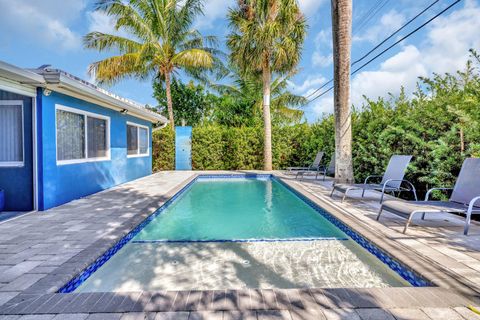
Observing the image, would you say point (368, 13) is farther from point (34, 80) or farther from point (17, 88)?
point (17, 88)

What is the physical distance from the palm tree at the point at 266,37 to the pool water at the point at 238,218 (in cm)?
635

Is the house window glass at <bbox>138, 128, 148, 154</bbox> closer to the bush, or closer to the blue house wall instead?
the bush

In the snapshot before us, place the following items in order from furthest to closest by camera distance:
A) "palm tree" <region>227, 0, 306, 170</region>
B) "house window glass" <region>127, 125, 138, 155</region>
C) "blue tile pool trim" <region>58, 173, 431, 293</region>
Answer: "palm tree" <region>227, 0, 306, 170</region>
"house window glass" <region>127, 125, 138, 155</region>
"blue tile pool trim" <region>58, 173, 431, 293</region>

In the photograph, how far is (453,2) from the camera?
684cm

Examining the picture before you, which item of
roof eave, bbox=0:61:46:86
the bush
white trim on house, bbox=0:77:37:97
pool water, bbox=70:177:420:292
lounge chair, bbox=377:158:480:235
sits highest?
roof eave, bbox=0:61:46:86

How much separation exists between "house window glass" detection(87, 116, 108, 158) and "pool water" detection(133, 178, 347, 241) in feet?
9.41

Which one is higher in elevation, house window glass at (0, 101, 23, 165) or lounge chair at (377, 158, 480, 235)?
house window glass at (0, 101, 23, 165)

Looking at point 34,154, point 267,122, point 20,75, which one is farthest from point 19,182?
point 267,122

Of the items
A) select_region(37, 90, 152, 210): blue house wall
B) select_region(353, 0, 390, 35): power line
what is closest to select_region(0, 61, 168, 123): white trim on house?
select_region(37, 90, 152, 210): blue house wall

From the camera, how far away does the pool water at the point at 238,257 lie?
345 centimetres

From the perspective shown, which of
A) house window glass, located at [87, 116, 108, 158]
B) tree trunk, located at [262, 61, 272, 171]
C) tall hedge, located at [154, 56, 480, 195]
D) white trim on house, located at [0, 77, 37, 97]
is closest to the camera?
white trim on house, located at [0, 77, 37, 97]

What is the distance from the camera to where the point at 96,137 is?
334 inches

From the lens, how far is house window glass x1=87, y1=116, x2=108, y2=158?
8.08 m

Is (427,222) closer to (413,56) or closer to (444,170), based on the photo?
(444,170)
